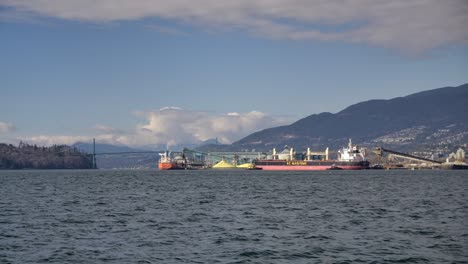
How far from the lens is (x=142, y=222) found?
49.1 metres

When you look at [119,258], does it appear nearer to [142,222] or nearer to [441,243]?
[142,222]

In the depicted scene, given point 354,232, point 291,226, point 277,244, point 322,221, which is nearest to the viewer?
point 277,244

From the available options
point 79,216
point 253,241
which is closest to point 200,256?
point 253,241

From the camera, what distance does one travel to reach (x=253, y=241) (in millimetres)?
39312

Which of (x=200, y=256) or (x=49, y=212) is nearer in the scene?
(x=200, y=256)

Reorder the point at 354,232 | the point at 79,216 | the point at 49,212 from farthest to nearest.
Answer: the point at 49,212 → the point at 79,216 → the point at 354,232

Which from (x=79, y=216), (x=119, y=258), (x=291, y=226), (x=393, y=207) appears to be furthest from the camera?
(x=393, y=207)

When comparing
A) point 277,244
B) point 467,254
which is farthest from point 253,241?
point 467,254

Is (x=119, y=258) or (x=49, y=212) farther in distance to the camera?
(x=49, y=212)

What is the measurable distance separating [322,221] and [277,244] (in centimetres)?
1199

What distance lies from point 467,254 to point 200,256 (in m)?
13.8

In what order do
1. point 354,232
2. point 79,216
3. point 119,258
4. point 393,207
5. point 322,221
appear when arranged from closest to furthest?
1. point 119,258
2. point 354,232
3. point 322,221
4. point 79,216
5. point 393,207

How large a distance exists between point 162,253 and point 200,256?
227 centimetres

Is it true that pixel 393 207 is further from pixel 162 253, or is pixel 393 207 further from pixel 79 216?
pixel 162 253
